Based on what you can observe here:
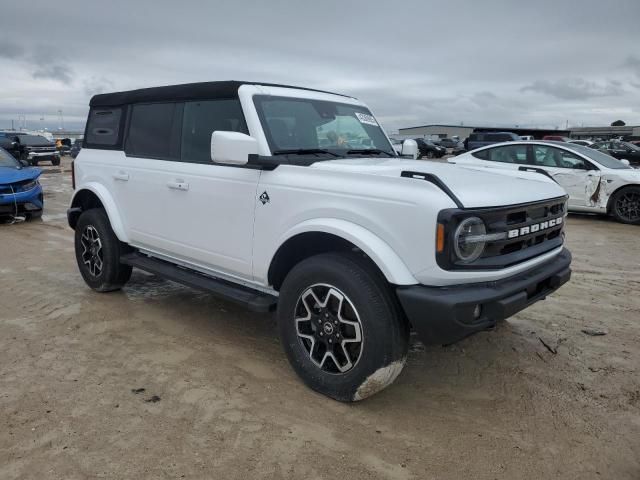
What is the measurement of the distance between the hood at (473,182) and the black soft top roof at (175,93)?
3.29ft

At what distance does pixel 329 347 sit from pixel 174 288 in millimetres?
2959

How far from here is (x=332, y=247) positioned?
3471 mm

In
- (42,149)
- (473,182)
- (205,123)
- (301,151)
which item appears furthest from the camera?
(42,149)

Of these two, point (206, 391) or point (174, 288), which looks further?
point (174, 288)

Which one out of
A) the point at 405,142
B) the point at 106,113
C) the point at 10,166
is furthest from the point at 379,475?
the point at 10,166

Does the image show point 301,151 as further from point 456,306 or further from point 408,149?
point 456,306

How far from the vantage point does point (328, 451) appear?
2.84 meters

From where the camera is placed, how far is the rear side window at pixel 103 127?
517 cm

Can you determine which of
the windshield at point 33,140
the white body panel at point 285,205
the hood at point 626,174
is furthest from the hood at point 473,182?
the windshield at point 33,140

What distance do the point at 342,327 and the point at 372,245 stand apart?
1.92 feet

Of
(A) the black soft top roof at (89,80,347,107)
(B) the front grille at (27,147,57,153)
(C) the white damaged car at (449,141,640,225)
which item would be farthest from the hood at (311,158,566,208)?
(B) the front grille at (27,147,57,153)

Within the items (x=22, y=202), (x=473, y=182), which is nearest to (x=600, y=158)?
(x=473, y=182)

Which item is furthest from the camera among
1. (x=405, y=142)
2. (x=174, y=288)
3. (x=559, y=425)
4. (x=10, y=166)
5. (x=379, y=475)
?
(x=10, y=166)

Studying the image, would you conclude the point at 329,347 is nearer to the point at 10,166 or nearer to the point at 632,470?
the point at 632,470
